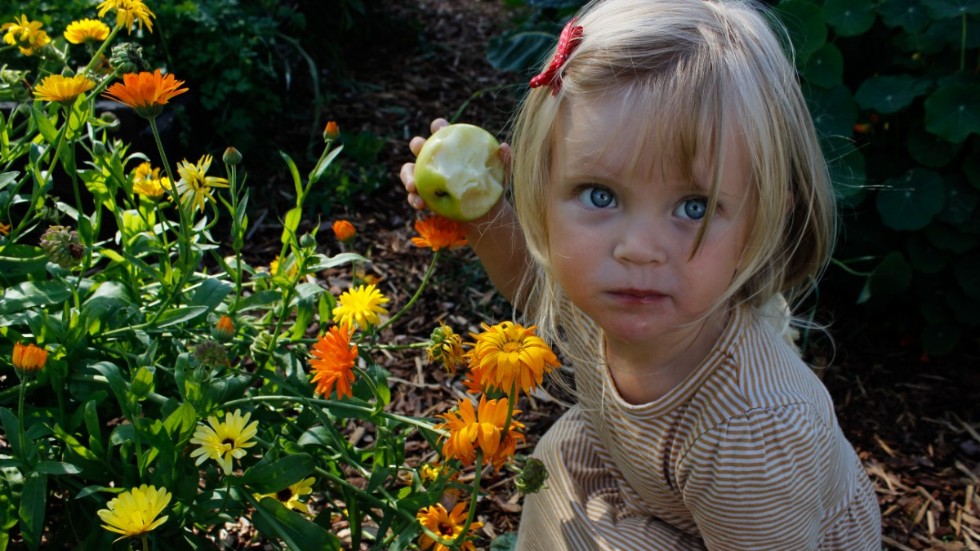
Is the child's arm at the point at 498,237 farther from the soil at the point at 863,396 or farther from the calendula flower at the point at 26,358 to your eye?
the calendula flower at the point at 26,358

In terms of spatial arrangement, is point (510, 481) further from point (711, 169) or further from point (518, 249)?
point (711, 169)

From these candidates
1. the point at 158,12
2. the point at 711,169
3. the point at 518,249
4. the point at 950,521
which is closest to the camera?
the point at 711,169

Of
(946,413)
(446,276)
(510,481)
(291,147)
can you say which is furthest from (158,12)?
A: (946,413)

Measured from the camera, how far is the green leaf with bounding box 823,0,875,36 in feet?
8.30

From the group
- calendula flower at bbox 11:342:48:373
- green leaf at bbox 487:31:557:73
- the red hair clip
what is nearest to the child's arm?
the red hair clip

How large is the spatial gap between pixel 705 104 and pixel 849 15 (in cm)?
148

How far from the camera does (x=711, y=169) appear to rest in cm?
131

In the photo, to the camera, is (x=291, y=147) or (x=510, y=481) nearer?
(x=510, y=481)

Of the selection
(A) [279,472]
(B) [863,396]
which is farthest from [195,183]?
(B) [863,396]

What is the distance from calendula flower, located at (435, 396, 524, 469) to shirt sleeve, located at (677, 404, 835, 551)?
390 mm

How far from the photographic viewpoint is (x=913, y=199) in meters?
2.46

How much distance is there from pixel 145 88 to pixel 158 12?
5.22ft

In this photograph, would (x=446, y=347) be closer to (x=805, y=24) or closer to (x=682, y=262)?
(x=682, y=262)

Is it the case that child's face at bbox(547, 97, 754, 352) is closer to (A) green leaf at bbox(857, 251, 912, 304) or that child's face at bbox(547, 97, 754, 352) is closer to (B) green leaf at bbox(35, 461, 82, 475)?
(B) green leaf at bbox(35, 461, 82, 475)
